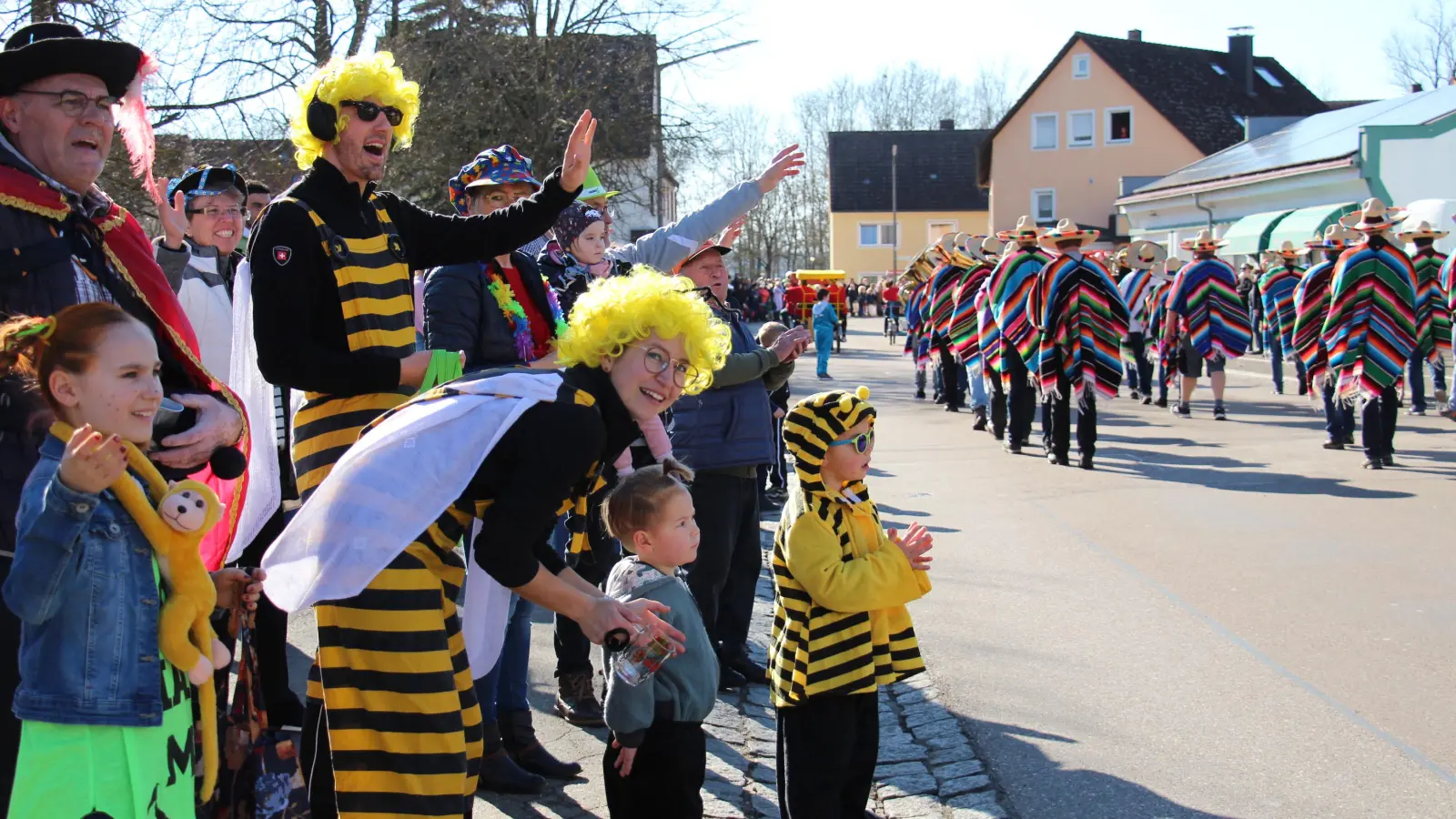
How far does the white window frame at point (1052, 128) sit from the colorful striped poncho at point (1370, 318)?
4440 centimetres

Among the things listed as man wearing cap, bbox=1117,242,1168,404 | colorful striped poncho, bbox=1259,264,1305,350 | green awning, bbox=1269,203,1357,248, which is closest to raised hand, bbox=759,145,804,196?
colorful striped poncho, bbox=1259,264,1305,350

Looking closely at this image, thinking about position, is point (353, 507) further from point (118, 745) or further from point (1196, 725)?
point (1196, 725)

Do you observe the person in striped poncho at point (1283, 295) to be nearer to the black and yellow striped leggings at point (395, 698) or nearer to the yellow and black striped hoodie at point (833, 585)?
the yellow and black striped hoodie at point (833, 585)

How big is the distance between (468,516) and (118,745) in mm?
857

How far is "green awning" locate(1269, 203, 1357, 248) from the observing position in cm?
2731

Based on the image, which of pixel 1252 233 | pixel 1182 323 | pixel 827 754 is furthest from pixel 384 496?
pixel 1252 233

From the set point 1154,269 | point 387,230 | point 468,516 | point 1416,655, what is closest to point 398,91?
point 387,230

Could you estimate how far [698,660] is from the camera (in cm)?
381

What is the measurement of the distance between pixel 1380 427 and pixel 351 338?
435 inches

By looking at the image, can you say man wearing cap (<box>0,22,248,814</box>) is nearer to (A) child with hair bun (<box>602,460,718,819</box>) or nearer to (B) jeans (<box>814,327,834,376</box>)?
(A) child with hair bun (<box>602,460,718,819</box>)

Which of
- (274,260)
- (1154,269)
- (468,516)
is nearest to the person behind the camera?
(468,516)

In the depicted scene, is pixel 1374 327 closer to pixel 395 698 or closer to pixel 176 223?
pixel 176 223

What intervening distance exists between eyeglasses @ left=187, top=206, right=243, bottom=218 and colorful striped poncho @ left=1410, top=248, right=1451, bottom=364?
43.7 ft

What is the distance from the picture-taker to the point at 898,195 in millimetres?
80875
